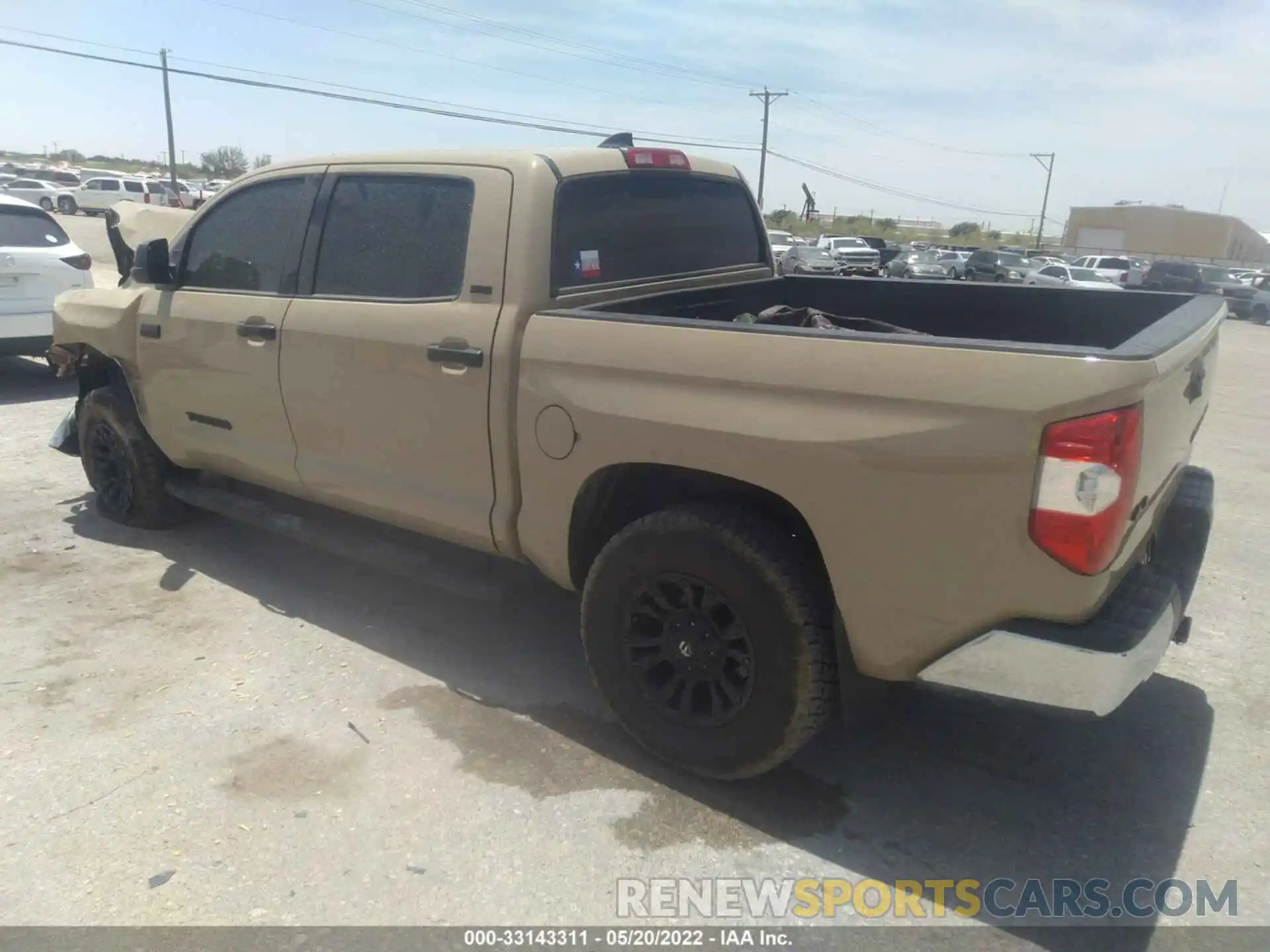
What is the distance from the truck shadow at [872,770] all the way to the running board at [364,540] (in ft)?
0.24

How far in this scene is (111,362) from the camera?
531cm

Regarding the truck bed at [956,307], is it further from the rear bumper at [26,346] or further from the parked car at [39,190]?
the parked car at [39,190]

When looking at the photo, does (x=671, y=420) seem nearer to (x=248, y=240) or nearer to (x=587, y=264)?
(x=587, y=264)

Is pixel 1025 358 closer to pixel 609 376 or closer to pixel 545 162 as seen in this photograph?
pixel 609 376

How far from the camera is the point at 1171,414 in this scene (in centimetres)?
266

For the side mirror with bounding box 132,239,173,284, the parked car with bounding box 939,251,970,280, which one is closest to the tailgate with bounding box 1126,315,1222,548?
the side mirror with bounding box 132,239,173,284

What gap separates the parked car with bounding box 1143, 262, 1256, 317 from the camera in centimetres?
2691

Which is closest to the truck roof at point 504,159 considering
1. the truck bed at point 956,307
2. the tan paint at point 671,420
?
the tan paint at point 671,420

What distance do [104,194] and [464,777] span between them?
164 ft

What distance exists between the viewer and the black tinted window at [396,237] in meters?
3.59

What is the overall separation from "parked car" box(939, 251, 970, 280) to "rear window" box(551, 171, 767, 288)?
1034 inches

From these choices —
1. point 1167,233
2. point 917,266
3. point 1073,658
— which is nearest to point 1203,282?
point 917,266

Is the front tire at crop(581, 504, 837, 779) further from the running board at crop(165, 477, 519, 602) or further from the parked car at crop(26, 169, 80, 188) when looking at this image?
the parked car at crop(26, 169, 80, 188)

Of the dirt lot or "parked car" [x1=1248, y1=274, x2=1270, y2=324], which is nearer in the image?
the dirt lot
